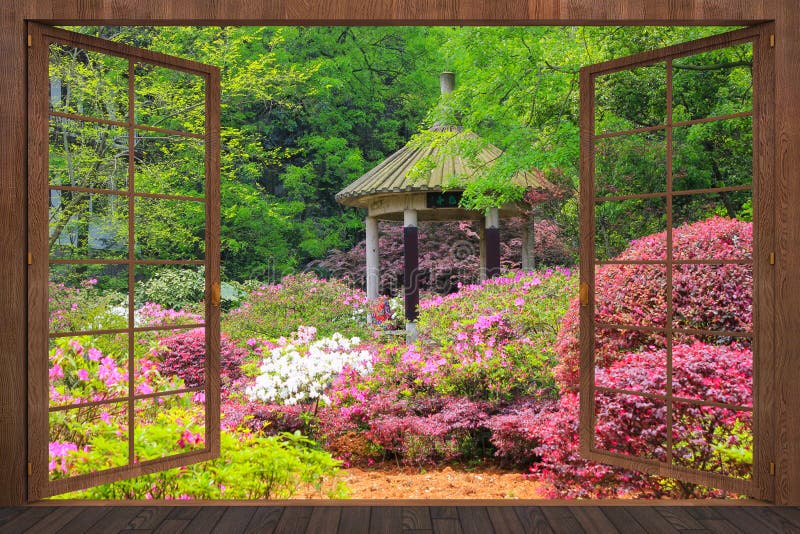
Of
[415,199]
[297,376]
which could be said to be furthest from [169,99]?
[297,376]

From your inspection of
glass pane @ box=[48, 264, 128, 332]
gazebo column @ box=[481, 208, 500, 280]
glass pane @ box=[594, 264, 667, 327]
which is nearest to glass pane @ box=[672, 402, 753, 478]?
glass pane @ box=[594, 264, 667, 327]

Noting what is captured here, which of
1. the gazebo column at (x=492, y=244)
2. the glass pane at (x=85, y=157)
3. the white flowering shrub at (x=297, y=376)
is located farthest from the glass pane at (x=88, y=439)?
the gazebo column at (x=492, y=244)

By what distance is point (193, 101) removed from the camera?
7.44 metres

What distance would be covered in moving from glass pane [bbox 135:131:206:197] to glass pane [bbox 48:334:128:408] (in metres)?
0.89

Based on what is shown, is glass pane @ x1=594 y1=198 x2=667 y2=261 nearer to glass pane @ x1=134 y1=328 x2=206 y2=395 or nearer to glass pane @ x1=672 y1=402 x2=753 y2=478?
glass pane @ x1=672 y1=402 x2=753 y2=478

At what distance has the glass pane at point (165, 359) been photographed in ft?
12.3

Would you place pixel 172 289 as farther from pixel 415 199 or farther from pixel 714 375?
pixel 415 199

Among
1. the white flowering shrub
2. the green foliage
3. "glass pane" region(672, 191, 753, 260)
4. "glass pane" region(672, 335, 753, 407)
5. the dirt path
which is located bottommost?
the dirt path

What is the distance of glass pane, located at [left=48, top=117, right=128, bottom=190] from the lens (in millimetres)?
3580

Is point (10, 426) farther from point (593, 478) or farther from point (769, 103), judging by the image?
point (769, 103)

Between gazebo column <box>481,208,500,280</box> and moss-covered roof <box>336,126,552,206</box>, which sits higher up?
moss-covered roof <box>336,126,552,206</box>

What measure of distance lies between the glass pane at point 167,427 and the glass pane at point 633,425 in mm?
2033

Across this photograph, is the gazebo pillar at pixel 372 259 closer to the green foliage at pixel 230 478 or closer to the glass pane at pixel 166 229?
the glass pane at pixel 166 229

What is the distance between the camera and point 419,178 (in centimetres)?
777
